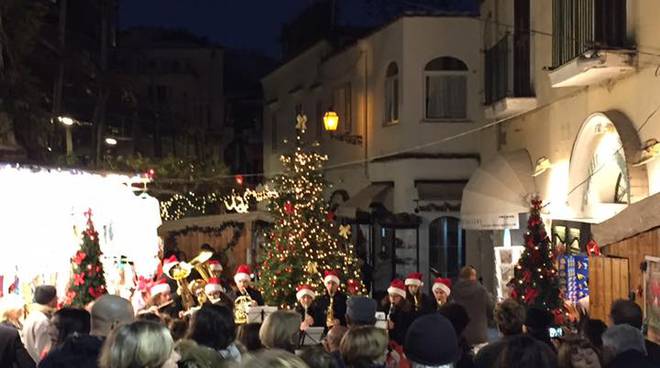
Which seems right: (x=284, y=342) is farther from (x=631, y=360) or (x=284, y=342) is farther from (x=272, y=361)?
(x=272, y=361)

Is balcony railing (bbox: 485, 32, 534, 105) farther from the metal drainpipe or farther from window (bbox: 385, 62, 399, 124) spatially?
the metal drainpipe

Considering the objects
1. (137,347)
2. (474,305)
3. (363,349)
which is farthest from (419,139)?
(137,347)

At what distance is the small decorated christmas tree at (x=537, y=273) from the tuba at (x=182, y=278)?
461 centimetres

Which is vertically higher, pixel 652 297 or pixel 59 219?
pixel 59 219

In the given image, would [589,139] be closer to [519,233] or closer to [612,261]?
[612,261]

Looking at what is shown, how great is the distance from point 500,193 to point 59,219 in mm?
8872

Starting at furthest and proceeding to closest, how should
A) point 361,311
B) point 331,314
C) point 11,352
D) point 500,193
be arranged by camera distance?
point 500,193, point 331,314, point 361,311, point 11,352

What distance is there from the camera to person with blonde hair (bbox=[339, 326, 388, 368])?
650 cm

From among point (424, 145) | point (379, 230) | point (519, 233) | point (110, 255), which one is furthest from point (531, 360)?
point (379, 230)

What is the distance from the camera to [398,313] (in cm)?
1277

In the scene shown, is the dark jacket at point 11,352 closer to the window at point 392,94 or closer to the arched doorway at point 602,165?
the arched doorway at point 602,165

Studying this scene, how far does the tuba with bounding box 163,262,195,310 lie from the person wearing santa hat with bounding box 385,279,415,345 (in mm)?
2851

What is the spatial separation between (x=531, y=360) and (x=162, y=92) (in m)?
47.8

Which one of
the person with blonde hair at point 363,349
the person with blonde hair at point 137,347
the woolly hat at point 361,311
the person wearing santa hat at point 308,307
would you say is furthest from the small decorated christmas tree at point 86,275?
the person with blonde hair at point 137,347
